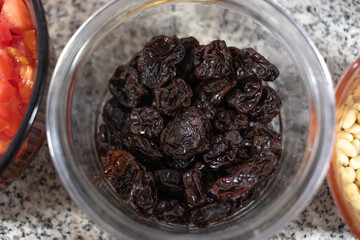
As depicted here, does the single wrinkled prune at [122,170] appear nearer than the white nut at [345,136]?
Yes

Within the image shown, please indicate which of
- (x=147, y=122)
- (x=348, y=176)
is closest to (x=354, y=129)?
(x=348, y=176)

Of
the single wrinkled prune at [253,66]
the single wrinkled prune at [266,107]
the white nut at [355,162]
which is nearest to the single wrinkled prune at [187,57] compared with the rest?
the single wrinkled prune at [253,66]

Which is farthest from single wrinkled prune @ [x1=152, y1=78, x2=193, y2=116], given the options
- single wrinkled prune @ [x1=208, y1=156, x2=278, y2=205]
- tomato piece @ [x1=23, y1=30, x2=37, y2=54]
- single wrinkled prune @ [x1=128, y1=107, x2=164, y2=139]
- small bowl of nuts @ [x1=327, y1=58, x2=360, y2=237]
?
small bowl of nuts @ [x1=327, y1=58, x2=360, y2=237]

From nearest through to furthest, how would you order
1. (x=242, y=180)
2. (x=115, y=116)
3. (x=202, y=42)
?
(x=242, y=180)
(x=115, y=116)
(x=202, y=42)

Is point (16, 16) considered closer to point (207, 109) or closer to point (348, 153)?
point (207, 109)

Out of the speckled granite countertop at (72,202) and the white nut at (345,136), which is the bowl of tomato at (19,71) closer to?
the speckled granite countertop at (72,202)
